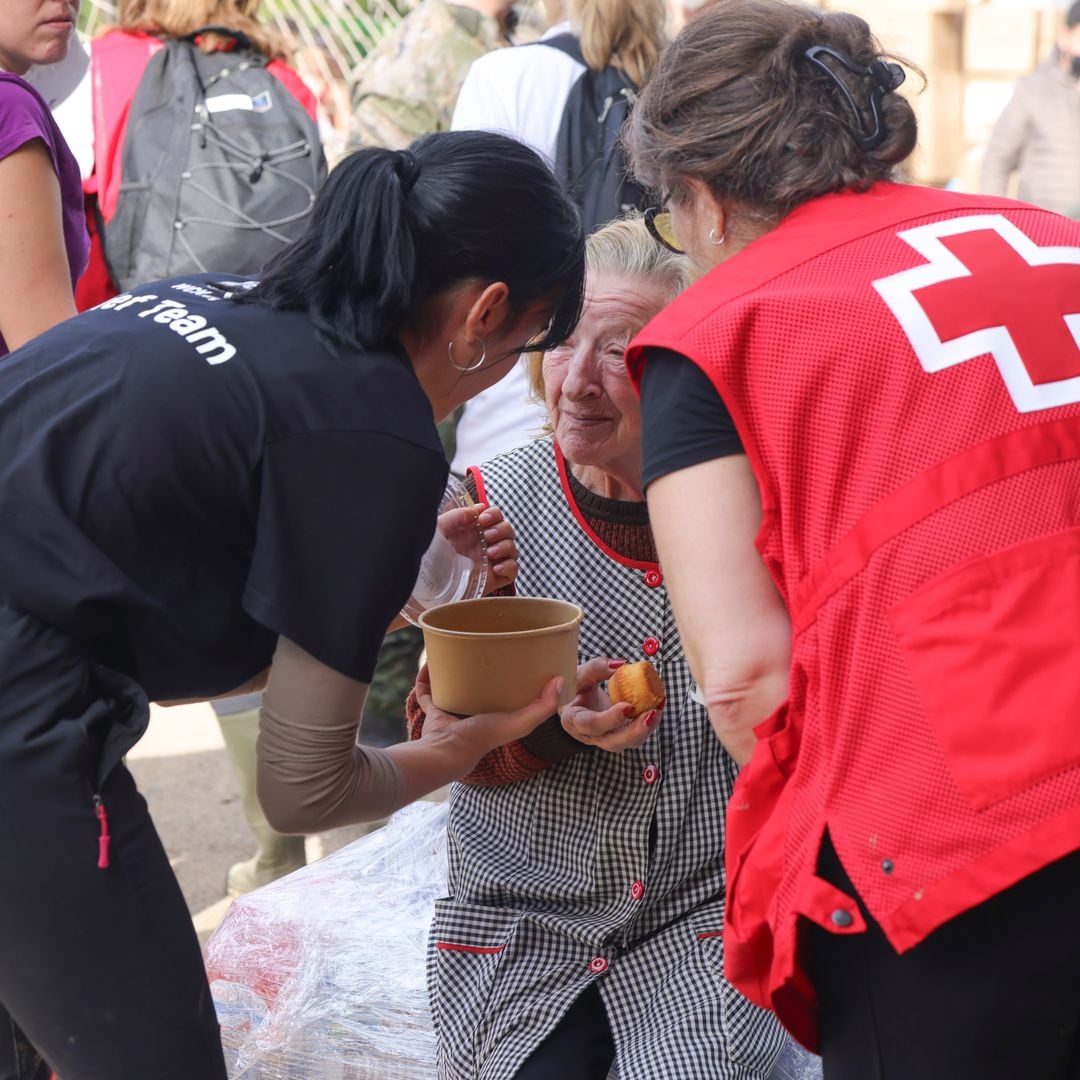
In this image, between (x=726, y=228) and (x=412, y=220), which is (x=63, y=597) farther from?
(x=726, y=228)

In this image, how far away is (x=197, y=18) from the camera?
12.4 ft

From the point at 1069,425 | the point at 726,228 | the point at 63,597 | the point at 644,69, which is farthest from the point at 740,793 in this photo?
the point at 644,69

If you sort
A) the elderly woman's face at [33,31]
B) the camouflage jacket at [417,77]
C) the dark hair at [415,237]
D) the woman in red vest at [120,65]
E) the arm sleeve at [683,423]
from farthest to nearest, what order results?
the camouflage jacket at [417,77]
the woman in red vest at [120,65]
the elderly woman's face at [33,31]
the dark hair at [415,237]
the arm sleeve at [683,423]

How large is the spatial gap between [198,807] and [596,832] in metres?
2.74

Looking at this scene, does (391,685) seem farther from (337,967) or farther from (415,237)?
(415,237)

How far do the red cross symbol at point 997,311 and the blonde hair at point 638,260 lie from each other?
0.97 m

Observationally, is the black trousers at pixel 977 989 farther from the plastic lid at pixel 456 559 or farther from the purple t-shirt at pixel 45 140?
the purple t-shirt at pixel 45 140

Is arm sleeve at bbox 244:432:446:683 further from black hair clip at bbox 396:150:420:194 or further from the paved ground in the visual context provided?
the paved ground

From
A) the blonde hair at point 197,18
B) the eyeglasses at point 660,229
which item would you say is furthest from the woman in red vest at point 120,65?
the eyeglasses at point 660,229

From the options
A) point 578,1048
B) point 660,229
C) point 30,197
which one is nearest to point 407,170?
point 660,229

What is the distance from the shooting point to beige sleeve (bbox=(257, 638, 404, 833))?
5.67ft

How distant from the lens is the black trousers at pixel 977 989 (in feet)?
4.91

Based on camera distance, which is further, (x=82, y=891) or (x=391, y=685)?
(x=391, y=685)

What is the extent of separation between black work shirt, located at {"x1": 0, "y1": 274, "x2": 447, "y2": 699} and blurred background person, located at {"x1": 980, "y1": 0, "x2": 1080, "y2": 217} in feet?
20.1
